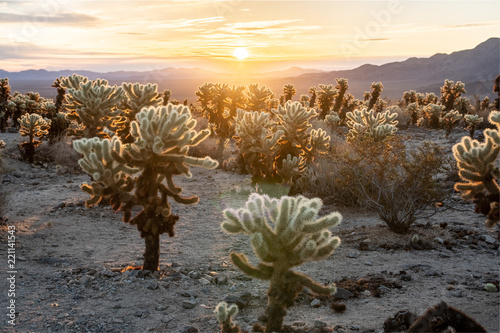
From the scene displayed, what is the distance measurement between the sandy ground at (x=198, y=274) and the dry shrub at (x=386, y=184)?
33cm

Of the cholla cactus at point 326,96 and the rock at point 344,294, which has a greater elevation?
the cholla cactus at point 326,96

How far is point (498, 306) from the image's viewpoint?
4578mm

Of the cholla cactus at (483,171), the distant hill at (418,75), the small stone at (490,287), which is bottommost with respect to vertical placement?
the small stone at (490,287)

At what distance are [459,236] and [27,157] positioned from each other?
43.4 feet

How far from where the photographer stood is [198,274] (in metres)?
6.12

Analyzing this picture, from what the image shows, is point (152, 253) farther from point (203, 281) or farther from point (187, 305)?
point (187, 305)

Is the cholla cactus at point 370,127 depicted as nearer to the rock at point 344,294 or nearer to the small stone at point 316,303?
the rock at point 344,294

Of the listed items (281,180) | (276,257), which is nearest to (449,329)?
(276,257)

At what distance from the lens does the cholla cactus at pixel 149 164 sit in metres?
5.55

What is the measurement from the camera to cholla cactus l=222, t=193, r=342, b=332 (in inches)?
137

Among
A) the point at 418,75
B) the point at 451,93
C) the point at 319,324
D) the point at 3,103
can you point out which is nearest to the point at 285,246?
the point at 319,324

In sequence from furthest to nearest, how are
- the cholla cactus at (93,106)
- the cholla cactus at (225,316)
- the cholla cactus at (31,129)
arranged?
the cholla cactus at (31,129) < the cholla cactus at (93,106) < the cholla cactus at (225,316)

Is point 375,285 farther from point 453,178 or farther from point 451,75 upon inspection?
point 451,75

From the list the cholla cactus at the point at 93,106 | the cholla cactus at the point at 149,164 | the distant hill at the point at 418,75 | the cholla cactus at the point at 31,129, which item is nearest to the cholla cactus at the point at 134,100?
the cholla cactus at the point at 93,106
